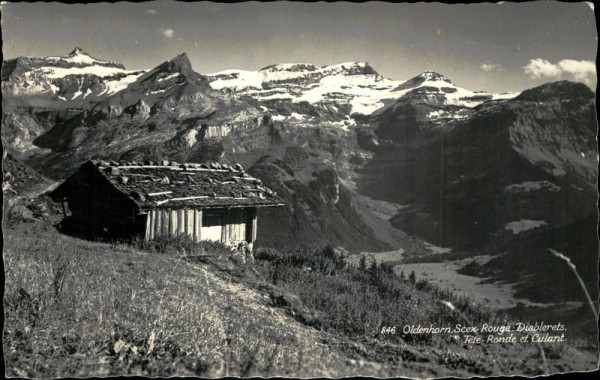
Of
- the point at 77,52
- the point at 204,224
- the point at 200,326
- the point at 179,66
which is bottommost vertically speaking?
the point at 200,326

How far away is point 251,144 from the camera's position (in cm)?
2712

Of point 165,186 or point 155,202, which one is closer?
point 155,202

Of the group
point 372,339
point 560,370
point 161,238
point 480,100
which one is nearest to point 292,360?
point 372,339

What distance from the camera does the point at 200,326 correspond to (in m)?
7.93

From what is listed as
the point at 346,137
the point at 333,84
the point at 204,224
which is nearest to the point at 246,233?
the point at 204,224

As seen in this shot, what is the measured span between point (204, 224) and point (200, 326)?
23.1 ft

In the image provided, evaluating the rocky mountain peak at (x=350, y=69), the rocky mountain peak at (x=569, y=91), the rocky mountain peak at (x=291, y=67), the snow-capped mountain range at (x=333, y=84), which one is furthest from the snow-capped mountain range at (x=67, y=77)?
the rocky mountain peak at (x=569, y=91)

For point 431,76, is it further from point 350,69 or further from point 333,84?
point 333,84

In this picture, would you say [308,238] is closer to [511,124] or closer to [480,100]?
[480,100]

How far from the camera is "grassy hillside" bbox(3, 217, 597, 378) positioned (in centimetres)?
718

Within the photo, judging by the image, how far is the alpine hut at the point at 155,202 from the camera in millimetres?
13445

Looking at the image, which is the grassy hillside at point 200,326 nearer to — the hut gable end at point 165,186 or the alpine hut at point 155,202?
the alpine hut at point 155,202

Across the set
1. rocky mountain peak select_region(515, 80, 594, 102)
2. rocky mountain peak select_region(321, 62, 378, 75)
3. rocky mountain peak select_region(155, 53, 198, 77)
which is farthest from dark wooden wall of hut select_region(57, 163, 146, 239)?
rocky mountain peak select_region(515, 80, 594, 102)

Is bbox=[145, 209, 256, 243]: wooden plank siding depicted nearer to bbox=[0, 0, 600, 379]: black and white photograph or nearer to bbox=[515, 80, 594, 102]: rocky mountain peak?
bbox=[0, 0, 600, 379]: black and white photograph
